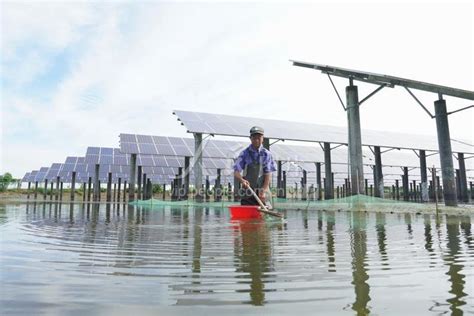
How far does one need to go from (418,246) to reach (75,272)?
10.3 ft

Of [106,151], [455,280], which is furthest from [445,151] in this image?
[106,151]

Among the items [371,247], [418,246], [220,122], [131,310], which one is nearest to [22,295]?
[131,310]

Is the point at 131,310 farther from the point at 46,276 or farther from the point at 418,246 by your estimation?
the point at 418,246

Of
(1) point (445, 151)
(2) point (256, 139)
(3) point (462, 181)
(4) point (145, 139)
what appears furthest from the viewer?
(4) point (145, 139)

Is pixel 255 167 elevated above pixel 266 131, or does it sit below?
below

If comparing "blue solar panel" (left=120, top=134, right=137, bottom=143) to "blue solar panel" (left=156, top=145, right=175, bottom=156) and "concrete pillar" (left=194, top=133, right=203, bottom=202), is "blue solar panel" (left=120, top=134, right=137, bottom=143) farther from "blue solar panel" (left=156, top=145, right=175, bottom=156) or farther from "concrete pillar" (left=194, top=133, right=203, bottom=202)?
"concrete pillar" (left=194, top=133, right=203, bottom=202)

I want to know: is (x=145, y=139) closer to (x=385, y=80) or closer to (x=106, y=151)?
(x=106, y=151)

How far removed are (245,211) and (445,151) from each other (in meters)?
8.86

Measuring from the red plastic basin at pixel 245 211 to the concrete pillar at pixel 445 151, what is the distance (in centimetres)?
856

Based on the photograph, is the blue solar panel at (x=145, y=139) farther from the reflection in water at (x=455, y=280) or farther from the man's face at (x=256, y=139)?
the reflection in water at (x=455, y=280)

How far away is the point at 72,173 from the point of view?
39000 mm

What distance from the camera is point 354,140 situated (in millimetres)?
13312

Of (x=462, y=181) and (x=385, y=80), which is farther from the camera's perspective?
(x=462, y=181)

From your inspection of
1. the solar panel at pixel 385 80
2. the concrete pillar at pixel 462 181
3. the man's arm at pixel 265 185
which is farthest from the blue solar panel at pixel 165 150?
the concrete pillar at pixel 462 181
